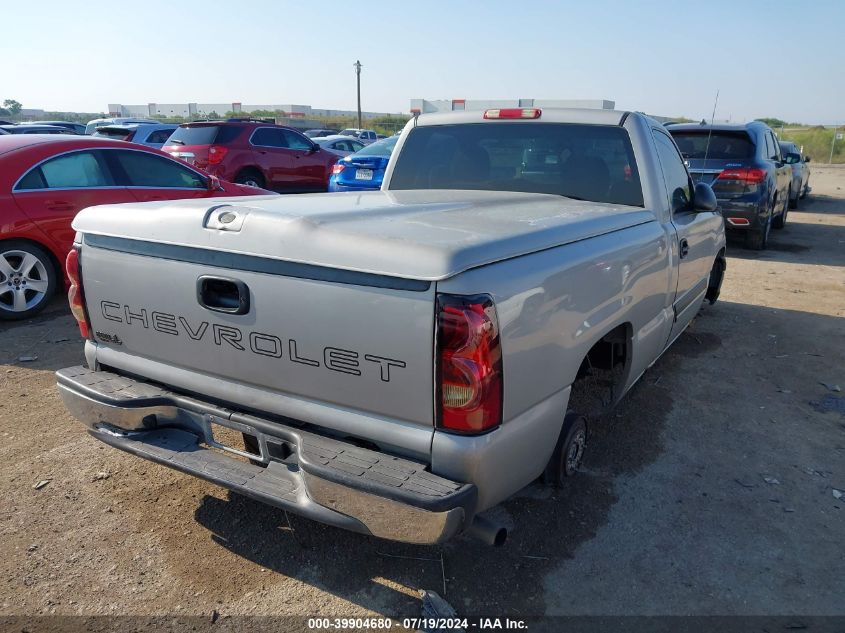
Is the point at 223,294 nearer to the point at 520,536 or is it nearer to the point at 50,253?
the point at 520,536

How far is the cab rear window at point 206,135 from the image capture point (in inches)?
512

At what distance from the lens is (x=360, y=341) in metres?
2.23

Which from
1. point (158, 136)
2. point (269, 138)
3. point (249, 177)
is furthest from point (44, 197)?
point (158, 136)

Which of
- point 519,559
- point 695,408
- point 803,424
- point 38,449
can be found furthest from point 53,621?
point 803,424

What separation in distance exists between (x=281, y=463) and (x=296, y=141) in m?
12.8

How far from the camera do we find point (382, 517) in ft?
7.06

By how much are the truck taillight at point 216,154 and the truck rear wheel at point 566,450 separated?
11.4 meters

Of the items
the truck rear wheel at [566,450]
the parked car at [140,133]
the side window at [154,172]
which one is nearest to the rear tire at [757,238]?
the side window at [154,172]

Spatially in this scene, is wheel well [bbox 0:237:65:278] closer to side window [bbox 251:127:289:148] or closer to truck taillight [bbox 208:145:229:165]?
truck taillight [bbox 208:145:229:165]

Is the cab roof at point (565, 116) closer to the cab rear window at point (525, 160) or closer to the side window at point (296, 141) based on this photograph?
the cab rear window at point (525, 160)

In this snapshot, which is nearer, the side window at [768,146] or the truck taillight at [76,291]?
the truck taillight at [76,291]

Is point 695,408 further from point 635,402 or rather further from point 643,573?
point 643,573

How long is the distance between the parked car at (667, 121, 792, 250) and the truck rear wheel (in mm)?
7325

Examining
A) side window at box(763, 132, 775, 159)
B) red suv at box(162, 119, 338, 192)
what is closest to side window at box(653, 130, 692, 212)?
side window at box(763, 132, 775, 159)
